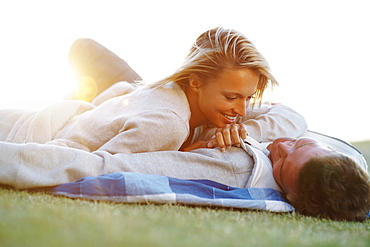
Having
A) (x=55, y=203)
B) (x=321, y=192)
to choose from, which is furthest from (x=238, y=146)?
(x=55, y=203)

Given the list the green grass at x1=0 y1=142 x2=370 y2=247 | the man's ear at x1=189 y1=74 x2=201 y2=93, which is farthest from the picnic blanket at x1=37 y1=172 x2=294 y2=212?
the man's ear at x1=189 y1=74 x2=201 y2=93

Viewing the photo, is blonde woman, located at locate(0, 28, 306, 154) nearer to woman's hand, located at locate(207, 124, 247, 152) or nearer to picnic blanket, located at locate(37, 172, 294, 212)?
woman's hand, located at locate(207, 124, 247, 152)

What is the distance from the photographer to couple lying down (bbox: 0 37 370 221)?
58.4 inches

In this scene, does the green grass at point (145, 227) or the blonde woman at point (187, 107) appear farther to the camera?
the blonde woman at point (187, 107)

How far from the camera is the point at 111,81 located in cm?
361

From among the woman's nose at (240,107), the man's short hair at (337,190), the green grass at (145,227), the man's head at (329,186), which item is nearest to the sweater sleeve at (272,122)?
the woman's nose at (240,107)

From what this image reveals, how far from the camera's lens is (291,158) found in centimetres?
177

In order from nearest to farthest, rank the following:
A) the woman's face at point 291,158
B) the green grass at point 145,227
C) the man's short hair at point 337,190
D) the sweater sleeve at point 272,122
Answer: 1. the green grass at point 145,227
2. the man's short hair at point 337,190
3. the woman's face at point 291,158
4. the sweater sleeve at point 272,122

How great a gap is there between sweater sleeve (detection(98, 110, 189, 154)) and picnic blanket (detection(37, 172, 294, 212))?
22 cm

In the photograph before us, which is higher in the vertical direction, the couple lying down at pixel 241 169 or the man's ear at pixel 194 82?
the man's ear at pixel 194 82

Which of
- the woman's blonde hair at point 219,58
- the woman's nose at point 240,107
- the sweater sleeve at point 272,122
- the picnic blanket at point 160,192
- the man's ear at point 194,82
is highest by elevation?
the woman's blonde hair at point 219,58

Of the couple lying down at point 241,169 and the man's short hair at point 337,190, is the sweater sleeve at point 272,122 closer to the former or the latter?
the couple lying down at point 241,169

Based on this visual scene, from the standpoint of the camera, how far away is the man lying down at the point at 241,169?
1.48 metres

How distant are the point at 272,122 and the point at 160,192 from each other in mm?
1185
